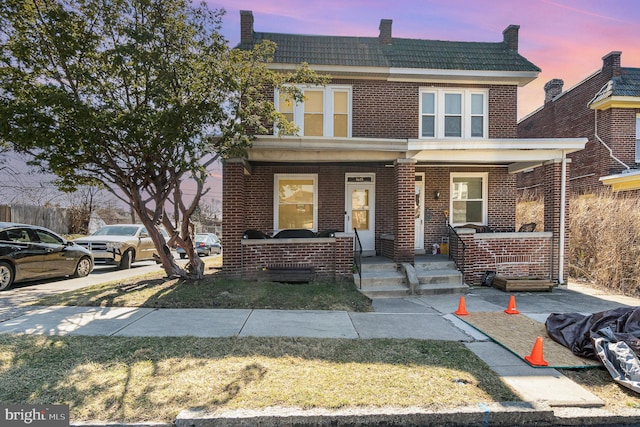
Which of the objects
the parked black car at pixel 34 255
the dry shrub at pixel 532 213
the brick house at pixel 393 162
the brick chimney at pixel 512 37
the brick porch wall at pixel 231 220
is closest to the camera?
the parked black car at pixel 34 255

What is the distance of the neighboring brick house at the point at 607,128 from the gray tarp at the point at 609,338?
10676 mm

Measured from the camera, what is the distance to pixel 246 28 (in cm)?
1138

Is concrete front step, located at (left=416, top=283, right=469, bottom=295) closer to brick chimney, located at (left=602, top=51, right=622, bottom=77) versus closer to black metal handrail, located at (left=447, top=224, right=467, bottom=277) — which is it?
black metal handrail, located at (left=447, top=224, right=467, bottom=277)

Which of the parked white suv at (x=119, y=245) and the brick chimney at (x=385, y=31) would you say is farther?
the parked white suv at (x=119, y=245)

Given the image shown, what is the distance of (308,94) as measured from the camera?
10.9 meters

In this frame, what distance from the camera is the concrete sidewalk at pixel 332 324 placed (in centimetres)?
409

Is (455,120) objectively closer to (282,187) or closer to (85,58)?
(282,187)

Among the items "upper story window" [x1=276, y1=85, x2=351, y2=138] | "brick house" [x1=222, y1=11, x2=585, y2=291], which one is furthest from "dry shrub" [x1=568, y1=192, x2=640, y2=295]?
"upper story window" [x1=276, y1=85, x2=351, y2=138]

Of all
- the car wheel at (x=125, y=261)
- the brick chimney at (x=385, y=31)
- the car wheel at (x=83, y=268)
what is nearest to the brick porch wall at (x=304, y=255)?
the car wheel at (x=83, y=268)

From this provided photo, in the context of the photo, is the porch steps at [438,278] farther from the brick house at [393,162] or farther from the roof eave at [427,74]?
the roof eave at [427,74]

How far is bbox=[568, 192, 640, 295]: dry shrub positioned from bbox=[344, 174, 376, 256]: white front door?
6350 millimetres

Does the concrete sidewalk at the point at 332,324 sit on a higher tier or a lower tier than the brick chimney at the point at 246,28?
lower

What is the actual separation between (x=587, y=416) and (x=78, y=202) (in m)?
24.1

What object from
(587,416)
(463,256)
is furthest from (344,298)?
(587,416)
